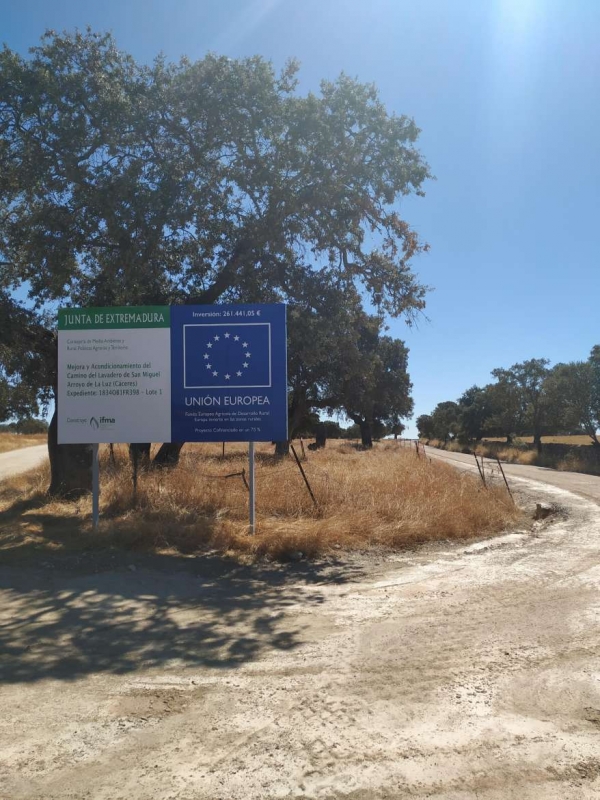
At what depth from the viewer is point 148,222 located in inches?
427

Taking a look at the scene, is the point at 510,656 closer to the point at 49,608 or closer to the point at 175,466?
the point at 49,608

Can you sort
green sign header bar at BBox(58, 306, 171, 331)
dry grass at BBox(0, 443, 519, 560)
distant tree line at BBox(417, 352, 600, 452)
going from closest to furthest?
dry grass at BBox(0, 443, 519, 560)
green sign header bar at BBox(58, 306, 171, 331)
distant tree line at BBox(417, 352, 600, 452)

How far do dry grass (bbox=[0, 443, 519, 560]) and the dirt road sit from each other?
4.34 feet

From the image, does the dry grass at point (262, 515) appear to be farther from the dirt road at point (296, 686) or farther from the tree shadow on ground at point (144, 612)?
the dirt road at point (296, 686)

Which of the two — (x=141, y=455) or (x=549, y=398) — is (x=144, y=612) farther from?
(x=549, y=398)

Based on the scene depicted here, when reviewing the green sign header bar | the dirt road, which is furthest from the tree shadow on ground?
the green sign header bar

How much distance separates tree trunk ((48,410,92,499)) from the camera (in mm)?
Result: 11484

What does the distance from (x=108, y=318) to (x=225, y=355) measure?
6.22ft

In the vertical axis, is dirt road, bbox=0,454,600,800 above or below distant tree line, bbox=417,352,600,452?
below

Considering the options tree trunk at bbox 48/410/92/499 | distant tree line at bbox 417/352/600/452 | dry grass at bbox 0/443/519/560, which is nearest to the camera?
dry grass at bbox 0/443/519/560

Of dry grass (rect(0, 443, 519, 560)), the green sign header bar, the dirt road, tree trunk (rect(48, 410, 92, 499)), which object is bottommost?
the dirt road

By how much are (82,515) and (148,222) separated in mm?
5285

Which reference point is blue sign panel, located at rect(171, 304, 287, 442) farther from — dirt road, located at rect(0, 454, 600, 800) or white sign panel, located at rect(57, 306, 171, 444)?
dirt road, located at rect(0, 454, 600, 800)

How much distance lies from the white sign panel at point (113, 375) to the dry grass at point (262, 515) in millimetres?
1439
